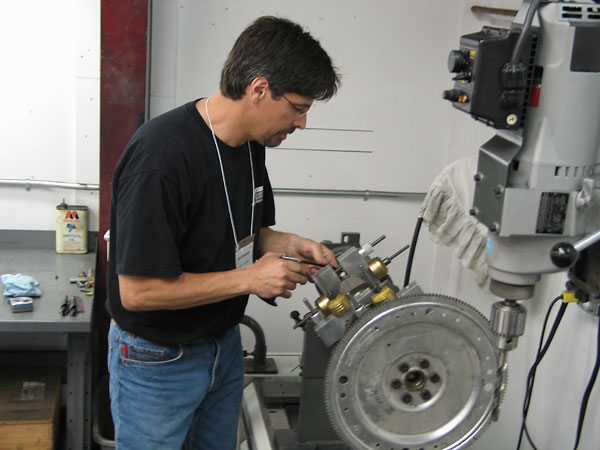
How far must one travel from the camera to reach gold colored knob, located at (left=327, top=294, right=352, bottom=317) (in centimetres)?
115

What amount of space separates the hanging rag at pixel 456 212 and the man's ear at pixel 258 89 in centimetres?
87

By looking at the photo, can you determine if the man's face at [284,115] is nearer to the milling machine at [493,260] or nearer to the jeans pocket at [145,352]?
the milling machine at [493,260]

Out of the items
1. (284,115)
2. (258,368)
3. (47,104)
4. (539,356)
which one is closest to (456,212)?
(539,356)

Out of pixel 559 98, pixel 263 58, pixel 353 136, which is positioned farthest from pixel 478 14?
pixel 559 98

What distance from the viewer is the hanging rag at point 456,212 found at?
1.99 m

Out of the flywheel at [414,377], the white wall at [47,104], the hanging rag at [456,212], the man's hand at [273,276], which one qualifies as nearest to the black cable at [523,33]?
the flywheel at [414,377]

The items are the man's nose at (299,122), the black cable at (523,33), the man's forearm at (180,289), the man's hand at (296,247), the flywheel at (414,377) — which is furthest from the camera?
the man's hand at (296,247)

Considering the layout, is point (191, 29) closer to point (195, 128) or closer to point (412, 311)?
point (195, 128)

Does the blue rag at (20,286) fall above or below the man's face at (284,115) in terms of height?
below

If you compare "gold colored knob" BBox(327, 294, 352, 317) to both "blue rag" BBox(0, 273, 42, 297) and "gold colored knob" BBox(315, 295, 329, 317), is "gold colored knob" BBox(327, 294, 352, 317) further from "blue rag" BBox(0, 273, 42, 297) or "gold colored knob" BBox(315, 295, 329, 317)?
Answer: "blue rag" BBox(0, 273, 42, 297)

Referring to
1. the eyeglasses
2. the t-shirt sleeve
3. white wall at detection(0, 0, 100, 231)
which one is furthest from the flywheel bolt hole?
white wall at detection(0, 0, 100, 231)

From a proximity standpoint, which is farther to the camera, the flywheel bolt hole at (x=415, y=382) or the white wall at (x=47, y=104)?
the white wall at (x=47, y=104)

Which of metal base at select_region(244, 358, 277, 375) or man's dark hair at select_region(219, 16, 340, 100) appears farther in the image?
metal base at select_region(244, 358, 277, 375)

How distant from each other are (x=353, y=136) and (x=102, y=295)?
1139mm
